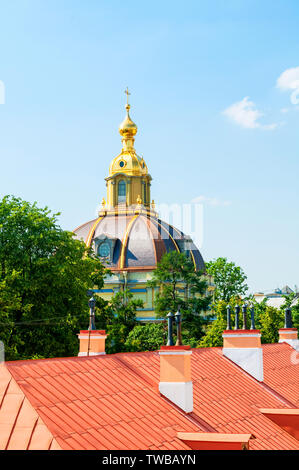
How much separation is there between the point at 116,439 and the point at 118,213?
61.1 meters

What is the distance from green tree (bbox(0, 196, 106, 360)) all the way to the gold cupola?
4014 cm

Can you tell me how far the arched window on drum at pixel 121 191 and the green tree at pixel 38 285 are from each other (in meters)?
40.6

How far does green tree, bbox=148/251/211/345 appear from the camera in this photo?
160 ft

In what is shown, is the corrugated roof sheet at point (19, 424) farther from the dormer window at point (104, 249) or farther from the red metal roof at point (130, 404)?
the dormer window at point (104, 249)

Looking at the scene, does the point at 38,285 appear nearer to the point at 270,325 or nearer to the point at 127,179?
the point at 270,325

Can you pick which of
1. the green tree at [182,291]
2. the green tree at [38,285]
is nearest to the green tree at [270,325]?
the green tree at [182,291]

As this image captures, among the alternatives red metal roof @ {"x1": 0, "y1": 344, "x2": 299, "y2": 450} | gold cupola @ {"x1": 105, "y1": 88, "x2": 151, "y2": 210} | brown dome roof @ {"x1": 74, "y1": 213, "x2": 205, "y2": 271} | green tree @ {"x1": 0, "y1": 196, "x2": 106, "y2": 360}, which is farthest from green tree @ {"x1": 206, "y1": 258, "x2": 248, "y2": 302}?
red metal roof @ {"x1": 0, "y1": 344, "x2": 299, "y2": 450}

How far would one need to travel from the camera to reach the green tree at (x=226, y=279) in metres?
63.8

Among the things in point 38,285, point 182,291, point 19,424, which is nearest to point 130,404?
point 19,424

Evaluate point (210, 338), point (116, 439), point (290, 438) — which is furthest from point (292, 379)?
point (210, 338)

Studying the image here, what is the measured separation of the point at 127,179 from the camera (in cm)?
7494

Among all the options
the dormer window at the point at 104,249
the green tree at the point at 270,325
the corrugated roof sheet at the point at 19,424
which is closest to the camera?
the corrugated roof sheet at the point at 19,424

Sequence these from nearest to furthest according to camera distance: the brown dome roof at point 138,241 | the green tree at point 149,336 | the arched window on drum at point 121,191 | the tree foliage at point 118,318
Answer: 1. the tree foliage at point 118,318
2. the green tree at point 149,336
3. the brown dome roof at point 138,241
4. the arched window on drum at point 121,191

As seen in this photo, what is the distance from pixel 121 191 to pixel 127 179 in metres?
1.60
